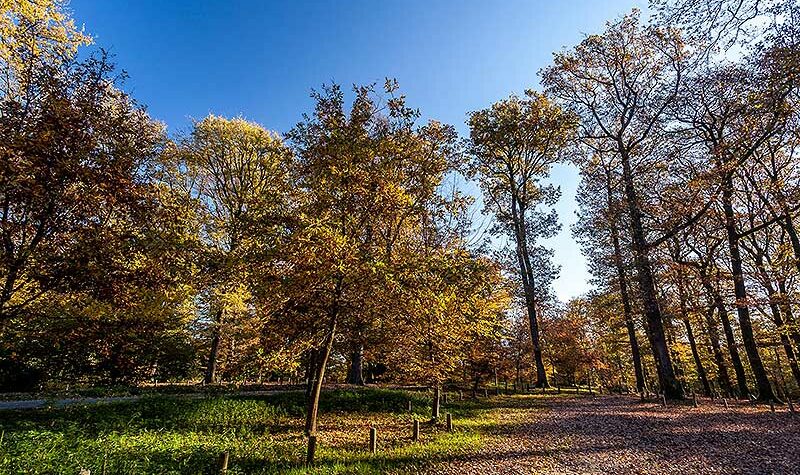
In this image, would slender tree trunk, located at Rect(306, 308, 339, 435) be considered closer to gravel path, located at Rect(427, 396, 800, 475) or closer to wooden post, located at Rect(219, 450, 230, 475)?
wooden post, located at Rect(219, 450, 230, 475)

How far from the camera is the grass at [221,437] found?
23.2 ft

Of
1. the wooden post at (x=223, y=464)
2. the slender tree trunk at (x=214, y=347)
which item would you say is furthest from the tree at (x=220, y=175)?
the wooden post at (x=223, y=464)

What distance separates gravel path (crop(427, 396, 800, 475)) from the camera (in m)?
8.58

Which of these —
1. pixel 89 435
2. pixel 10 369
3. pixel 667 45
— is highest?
pixel 667 45

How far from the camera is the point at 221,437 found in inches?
411

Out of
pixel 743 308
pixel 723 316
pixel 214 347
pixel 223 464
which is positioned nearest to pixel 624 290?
pixel 723 316

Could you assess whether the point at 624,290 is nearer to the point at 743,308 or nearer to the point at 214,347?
the point at 743,308

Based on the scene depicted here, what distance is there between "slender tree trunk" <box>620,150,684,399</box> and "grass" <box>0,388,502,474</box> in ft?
36.9

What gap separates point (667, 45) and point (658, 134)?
476 cm

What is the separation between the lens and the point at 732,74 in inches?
599

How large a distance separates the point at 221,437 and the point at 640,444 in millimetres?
11701

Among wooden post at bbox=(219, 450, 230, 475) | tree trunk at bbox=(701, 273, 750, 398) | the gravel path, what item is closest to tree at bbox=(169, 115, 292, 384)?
wooden post at bbox=(219, 450, 230, 475)

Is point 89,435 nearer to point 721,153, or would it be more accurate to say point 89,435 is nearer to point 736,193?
point 721,153

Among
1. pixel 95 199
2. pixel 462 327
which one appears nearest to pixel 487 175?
pixel 462 327
